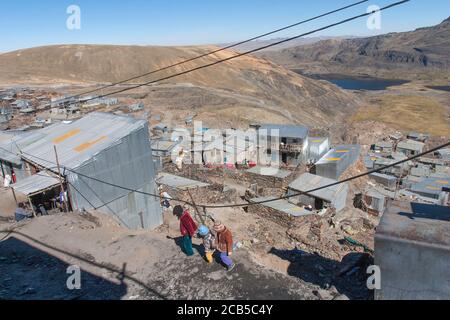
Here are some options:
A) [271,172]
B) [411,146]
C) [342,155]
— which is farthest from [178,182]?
[411,146]

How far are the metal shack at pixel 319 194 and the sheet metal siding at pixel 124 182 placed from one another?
10.1 m

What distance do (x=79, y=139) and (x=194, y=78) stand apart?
64530 millimetres

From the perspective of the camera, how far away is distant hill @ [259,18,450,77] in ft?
475

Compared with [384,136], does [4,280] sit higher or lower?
higher

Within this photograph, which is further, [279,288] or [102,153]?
[102,153]

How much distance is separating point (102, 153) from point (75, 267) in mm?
5903

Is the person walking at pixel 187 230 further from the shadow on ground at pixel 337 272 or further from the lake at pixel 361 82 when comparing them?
the lake at pixel 361 82

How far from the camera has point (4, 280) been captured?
920 centimetres

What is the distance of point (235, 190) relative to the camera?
23062mm

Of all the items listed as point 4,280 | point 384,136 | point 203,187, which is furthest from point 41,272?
point 384,136

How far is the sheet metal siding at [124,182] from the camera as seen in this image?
14.1m

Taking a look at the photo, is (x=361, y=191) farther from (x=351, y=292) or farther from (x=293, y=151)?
(x=351, y=292)

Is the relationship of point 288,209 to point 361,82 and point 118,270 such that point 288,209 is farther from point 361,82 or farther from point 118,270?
point 361,82

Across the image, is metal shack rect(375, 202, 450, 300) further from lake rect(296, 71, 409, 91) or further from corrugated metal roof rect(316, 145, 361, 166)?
lake rect(296, 71, 409, 91)
